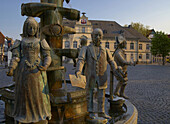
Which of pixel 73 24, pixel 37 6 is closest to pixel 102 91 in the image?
pixel 37 6

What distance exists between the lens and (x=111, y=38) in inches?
1609

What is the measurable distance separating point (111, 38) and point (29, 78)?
130ft

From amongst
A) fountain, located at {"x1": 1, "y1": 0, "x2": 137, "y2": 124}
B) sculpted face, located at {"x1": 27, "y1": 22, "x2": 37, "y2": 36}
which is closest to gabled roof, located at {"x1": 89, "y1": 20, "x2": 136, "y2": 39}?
fountain, located at {"x1": 1, "y1": 0, "x2": 137, "y2": 124}

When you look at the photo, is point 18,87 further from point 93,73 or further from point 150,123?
point 150,123

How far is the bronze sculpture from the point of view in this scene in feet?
8.19

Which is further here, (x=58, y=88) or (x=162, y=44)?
(x=162, y=44)

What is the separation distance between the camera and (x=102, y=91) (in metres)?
3.43

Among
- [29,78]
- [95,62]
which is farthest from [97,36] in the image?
[29,78]

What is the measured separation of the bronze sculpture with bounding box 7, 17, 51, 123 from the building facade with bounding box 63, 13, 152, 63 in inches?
1438

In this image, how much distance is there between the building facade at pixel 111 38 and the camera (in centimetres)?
3888

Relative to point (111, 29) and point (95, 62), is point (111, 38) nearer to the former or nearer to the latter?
point (111, 29)

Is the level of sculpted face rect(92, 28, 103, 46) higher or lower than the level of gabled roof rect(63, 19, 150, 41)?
lower

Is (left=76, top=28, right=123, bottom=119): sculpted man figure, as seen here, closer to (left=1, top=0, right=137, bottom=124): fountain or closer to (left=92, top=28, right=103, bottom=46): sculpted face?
(left=92, top=28, right=103, bottom=46): sculpted face

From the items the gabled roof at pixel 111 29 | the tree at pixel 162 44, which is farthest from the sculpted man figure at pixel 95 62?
the gabled roof at pixel 111 29
